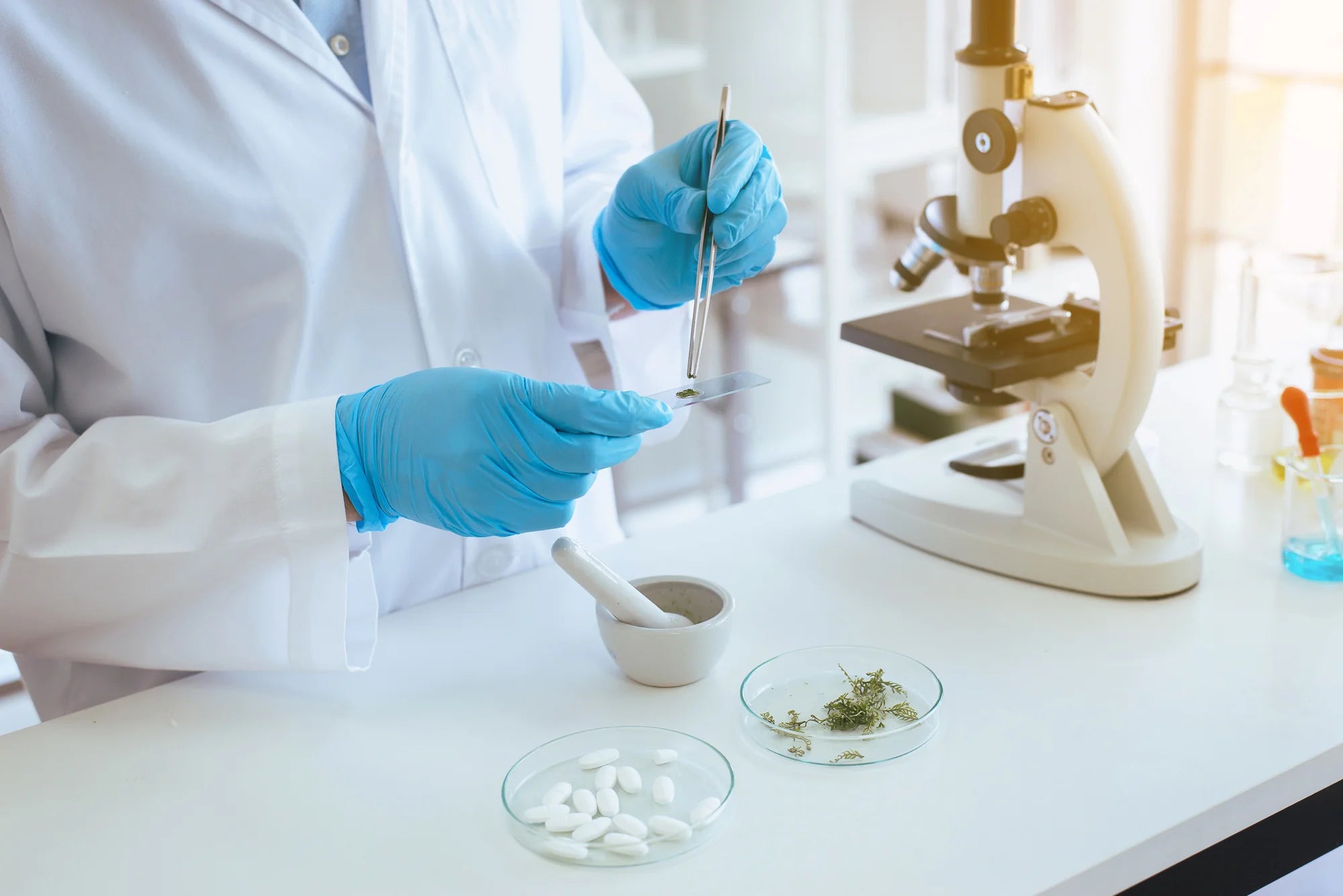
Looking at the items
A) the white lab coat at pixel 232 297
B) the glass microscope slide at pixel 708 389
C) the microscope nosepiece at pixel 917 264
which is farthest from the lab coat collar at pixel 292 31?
the microscope nosepiece at pixel 917 264

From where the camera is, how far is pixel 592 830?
86cm

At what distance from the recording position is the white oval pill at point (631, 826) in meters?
0.85

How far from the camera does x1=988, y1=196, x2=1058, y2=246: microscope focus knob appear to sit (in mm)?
1130

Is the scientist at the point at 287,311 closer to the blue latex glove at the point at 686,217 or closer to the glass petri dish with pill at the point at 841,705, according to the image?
the blue latex glove at the point at 686,217

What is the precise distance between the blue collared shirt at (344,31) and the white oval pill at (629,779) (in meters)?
0.70

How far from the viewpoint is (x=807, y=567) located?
1239 mm

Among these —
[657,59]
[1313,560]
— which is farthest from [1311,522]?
[657,59]

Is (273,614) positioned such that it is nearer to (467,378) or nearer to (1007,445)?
(467,378)

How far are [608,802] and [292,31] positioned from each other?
76 cm

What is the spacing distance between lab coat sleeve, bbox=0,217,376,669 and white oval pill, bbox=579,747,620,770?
0.81ft

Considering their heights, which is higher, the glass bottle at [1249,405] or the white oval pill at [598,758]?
the glass bottle at [1249,405]

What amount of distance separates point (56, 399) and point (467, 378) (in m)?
0.44

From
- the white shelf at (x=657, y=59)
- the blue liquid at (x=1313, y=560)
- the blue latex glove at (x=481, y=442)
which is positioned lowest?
the blue liquid at (x=1313, y=560)

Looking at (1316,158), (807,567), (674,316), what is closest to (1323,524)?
(807,567)
